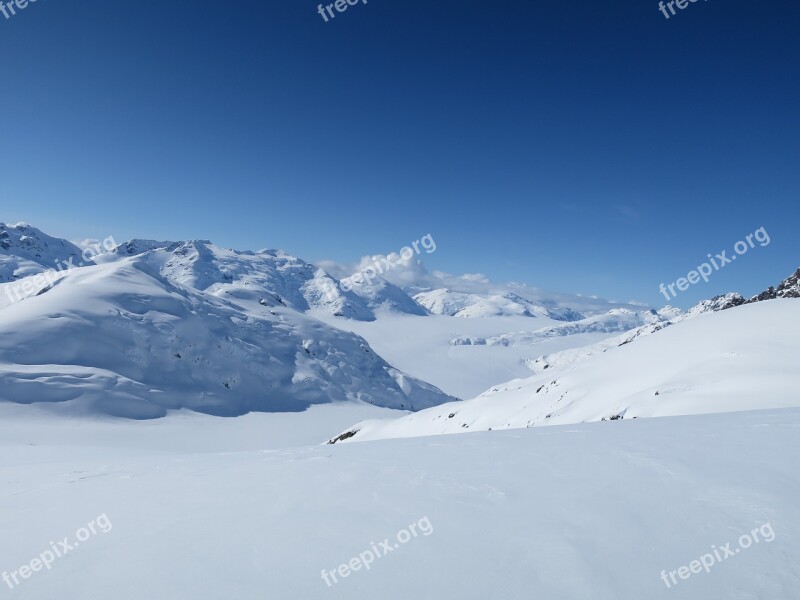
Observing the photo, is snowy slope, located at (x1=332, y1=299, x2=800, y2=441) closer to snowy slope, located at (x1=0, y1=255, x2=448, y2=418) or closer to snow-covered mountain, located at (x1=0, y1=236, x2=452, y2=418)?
snowy slope, located at (x1=0, y1=255, x2=448, y2=418)

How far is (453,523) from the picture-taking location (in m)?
5.10

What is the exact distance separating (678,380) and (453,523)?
15962 mm

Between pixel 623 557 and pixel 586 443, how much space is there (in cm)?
477

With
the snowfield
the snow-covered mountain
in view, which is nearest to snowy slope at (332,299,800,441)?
the snowfield

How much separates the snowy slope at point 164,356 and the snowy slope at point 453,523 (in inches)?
2174

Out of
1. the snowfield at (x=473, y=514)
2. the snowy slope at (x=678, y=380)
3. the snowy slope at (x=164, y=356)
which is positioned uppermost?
the snowy slope at (x=164, y=356)

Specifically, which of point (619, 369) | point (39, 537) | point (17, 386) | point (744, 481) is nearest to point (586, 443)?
point (744, 481)

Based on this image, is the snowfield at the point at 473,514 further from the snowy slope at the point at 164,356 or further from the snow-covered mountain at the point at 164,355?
the snow-covered mountain at the point at 164,355

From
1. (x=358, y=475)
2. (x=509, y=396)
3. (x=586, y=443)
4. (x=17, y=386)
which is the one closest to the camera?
(x=358, y=475)

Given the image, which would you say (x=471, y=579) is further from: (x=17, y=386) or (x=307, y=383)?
(x=307, y=383)

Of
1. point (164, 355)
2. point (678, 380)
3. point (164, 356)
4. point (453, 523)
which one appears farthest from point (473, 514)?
point (164, 355)

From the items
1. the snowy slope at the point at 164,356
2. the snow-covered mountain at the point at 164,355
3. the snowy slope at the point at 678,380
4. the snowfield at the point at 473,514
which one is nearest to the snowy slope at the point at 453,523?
the snowfield at the point at 473,514

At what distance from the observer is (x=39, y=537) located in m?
5.79

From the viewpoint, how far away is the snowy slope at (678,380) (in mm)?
13719
